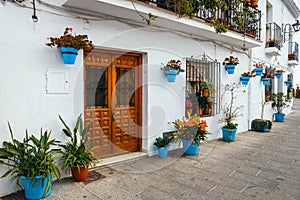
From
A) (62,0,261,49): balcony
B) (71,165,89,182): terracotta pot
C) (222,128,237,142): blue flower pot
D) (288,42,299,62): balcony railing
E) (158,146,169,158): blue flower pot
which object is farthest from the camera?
(288,42,299,62): balcony railing

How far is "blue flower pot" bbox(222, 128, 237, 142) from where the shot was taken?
21.6 feet

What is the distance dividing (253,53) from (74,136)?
7.73 metres

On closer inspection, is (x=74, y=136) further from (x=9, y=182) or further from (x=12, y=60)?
(x=12, y=60)

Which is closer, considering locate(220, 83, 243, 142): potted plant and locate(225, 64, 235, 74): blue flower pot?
locate(220, 83, 243, 142): potted plant

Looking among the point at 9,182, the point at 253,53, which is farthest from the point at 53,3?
the point at 253,53

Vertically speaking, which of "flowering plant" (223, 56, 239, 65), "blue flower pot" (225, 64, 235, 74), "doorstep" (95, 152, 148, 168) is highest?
"flowering plant" (223, 56, 239, 65)

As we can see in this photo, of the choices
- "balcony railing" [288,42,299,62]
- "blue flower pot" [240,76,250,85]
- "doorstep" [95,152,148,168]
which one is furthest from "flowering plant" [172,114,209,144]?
"balcony railing" [288,42,299,62]

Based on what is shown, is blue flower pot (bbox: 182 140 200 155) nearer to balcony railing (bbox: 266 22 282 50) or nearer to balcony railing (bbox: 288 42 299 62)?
balcony railing (bbox: 266 22 282 50)

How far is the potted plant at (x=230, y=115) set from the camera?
21.8 ft

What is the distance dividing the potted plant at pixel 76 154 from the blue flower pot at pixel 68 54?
3.23 feet

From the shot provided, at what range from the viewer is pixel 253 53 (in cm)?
867

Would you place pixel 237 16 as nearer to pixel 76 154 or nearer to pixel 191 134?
pixel 191 134

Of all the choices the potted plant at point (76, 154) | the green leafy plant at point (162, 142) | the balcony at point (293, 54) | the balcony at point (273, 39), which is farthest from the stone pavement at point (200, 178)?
the balcony at point (293, 54)

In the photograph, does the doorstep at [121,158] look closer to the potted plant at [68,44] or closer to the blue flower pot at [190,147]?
the blue flower pot at [190,147]
